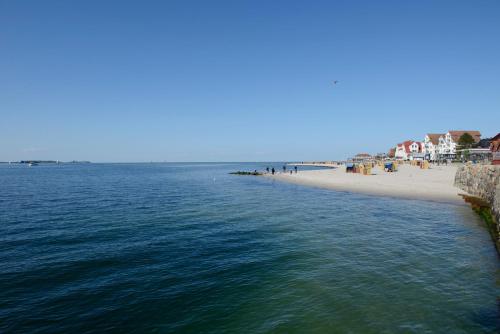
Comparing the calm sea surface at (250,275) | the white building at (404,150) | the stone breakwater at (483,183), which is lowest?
the calm sea surface at (250,275)

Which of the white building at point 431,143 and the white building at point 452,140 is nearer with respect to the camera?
the white building at point 452,140

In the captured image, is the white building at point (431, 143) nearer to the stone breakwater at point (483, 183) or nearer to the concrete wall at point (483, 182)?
the concrete wall at point (483, 182)

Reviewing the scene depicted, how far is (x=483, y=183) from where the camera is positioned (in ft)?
95.5

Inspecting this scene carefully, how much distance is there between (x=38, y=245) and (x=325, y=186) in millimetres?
44471

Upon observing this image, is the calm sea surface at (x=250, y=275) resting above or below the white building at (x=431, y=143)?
below

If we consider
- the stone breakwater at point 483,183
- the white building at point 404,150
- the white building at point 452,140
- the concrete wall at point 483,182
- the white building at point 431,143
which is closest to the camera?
the stone breakwater at point 483,183

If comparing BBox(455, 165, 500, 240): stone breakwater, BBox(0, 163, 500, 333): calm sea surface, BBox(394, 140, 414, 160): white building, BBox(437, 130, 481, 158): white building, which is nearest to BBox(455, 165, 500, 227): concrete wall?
BBox(455, 165, 500, 240): stone breakwater

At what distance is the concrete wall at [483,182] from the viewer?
2038cm

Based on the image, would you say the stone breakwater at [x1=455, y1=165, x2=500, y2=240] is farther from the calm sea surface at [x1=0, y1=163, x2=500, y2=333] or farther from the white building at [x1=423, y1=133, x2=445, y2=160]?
the white building at [x1=423, y1=133, x2=445, y2=160]

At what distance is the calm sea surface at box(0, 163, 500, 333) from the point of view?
30.9 feet

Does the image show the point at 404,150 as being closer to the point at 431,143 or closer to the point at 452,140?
the point at 431,143

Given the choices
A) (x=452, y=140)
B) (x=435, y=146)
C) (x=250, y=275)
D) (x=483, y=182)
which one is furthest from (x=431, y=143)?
(x=250, y=275)

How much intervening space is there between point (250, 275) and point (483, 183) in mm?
29654

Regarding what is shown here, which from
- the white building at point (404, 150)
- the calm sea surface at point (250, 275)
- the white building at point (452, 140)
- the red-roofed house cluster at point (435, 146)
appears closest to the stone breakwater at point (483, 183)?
the calm sea surface at point (250, 275)
